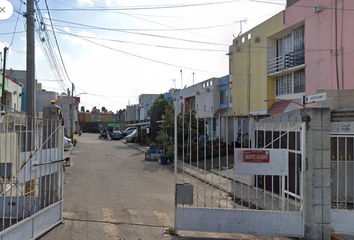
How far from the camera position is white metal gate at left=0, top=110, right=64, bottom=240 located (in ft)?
19.8

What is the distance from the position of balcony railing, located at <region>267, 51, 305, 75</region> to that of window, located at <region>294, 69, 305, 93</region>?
1.83 feet

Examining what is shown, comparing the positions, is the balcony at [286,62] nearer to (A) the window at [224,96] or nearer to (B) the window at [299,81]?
(B) the window at [299,81]

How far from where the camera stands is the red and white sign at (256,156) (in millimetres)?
6801

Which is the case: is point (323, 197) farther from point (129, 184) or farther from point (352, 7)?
point (352, 7)

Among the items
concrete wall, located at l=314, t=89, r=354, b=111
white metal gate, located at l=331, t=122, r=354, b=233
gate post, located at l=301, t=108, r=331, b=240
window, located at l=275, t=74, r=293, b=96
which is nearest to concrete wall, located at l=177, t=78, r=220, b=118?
window, located at l=275, t=74, r=293, b=96

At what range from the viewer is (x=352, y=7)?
14734 millimetres

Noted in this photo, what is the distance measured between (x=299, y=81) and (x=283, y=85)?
142cm

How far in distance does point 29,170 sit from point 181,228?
352cm

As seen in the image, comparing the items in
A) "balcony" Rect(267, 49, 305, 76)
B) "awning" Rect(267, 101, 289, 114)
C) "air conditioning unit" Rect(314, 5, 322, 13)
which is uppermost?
"air conditioning unit" Rect(314, 5, 322, 13)

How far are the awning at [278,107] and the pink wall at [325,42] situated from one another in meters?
1.87

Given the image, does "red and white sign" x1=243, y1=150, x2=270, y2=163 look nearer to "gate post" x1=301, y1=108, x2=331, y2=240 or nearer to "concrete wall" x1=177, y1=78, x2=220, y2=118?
"gate post" x1=301, y1=108, x2=331, y2=240

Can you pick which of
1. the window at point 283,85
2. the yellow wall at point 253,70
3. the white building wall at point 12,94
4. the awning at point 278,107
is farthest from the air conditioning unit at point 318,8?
the white building wall at point 12,94

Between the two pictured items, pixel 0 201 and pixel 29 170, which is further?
pixel 0 201

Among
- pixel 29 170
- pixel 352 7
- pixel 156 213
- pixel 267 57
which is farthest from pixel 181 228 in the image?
pixel 267 57
